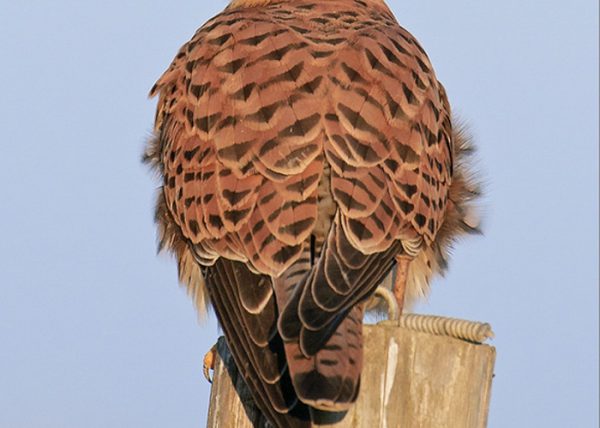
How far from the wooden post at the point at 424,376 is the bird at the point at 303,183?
0.29 feet

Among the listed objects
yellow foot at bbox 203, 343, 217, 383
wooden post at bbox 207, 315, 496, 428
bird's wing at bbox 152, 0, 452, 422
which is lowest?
yellow foot at bbox 203, 343, 217, 383

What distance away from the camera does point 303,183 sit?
523 centimetres

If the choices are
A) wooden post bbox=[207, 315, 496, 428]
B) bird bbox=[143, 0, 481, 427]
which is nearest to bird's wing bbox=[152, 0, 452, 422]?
bird bbox=[143, 0, 481, 427]

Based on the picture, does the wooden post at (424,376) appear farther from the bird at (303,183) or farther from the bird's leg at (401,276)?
the bird's leg at (401,276)

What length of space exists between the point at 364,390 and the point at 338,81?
1.73m

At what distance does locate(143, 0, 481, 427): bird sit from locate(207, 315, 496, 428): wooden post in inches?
3.4

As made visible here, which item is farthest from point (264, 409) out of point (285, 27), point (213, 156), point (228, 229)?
point (285, 27)

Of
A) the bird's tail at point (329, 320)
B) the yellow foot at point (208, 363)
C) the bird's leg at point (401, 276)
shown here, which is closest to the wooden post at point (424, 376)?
the bird's tail at point (329, 320)

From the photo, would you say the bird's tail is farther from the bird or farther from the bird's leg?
the bird's leg

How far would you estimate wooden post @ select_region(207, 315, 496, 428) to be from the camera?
4.33 m

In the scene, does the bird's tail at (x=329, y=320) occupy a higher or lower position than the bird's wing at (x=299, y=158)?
lower

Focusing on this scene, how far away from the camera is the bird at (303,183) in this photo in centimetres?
471

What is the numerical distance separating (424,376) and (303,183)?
3.82 feet

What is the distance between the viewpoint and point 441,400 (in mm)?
4340
